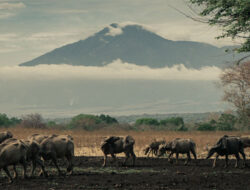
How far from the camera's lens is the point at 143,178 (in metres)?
22.5

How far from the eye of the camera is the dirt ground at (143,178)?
20.3 metres

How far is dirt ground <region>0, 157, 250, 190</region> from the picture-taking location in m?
20.3

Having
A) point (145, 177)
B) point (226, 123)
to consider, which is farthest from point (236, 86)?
point (145, 177)

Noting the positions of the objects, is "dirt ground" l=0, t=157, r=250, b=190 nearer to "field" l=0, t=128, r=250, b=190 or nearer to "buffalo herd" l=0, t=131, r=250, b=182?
"field" l=0, t=128, r=250, b=190

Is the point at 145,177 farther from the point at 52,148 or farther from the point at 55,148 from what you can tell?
the point at 52,148

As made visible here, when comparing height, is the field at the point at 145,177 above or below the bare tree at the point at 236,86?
below

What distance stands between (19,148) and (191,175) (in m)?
8.54

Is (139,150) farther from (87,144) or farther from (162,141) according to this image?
(87,144)

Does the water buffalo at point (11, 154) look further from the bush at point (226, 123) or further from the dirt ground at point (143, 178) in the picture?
the bush at point (226, 123)

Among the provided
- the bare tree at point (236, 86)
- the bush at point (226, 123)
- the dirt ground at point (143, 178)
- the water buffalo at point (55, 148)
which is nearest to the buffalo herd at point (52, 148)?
the water buffalo at point (55, 148)

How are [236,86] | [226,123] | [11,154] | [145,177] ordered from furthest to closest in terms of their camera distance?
[226,123] < [236,86] < [145,177] < [11,154]

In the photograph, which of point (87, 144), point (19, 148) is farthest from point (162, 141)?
point (19, 148)

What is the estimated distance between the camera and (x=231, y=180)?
22125 mm

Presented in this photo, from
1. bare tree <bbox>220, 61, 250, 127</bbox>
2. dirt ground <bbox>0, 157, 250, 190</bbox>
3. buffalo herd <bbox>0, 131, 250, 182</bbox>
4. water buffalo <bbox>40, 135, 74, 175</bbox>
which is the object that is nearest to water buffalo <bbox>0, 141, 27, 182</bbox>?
buffalo herd <bbox>0, 131, 250, 182</bbox>
